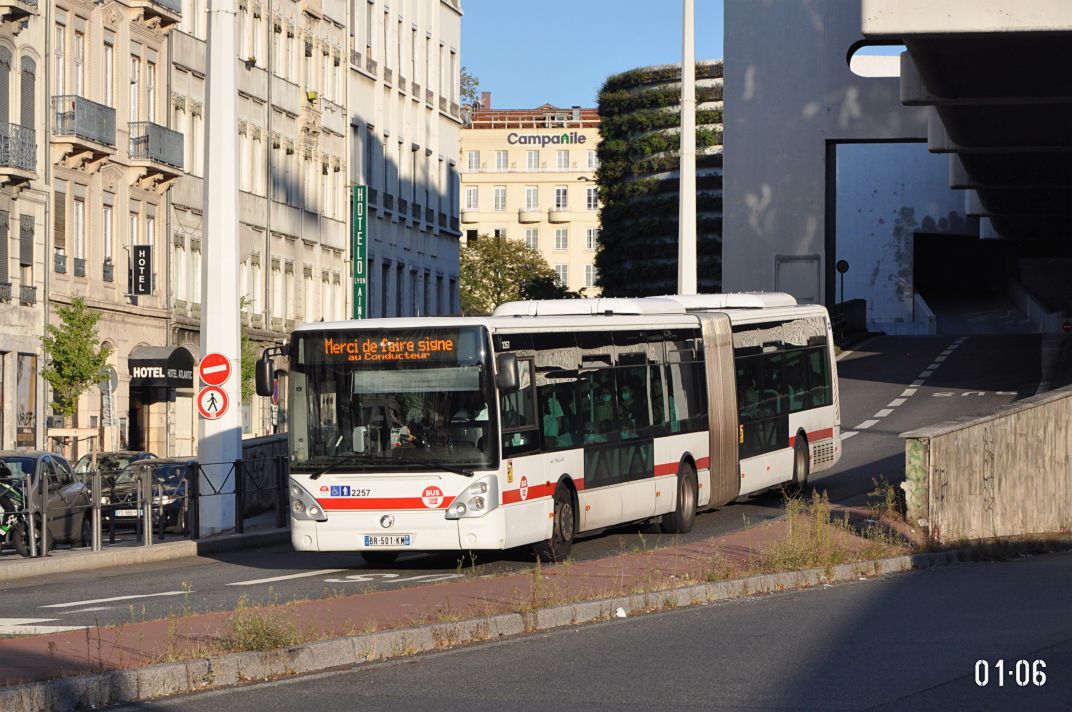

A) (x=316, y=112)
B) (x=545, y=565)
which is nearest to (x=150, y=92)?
(x=316, y=112)

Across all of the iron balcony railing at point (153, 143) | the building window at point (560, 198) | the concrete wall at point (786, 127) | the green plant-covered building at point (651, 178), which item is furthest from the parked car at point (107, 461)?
the building window at point (560, 198)

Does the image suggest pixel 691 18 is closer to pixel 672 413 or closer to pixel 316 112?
pixel 672 413

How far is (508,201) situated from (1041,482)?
476 ft

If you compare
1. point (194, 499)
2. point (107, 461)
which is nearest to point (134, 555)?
point (194, 499)

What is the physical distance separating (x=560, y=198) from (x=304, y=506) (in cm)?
14956

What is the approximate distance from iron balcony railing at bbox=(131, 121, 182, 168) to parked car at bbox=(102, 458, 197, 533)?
819 inches

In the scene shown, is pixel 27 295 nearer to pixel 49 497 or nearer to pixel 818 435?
pixel 49 497

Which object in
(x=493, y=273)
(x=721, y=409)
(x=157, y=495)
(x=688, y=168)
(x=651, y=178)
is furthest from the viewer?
(x=493, y=273)

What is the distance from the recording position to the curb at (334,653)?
10859 millimetres

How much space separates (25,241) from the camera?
4631 cm

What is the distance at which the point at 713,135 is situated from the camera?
422ft

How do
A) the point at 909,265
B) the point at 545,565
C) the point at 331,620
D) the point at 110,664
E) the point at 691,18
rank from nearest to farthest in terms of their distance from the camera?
1. the point at 110,664
2. the point at 331,620
3. the point at 545,565
4. the point at 691,18
5. the point at 909,265

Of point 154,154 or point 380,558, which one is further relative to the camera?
point 154,154

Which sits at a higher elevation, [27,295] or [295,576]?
[27,295]
